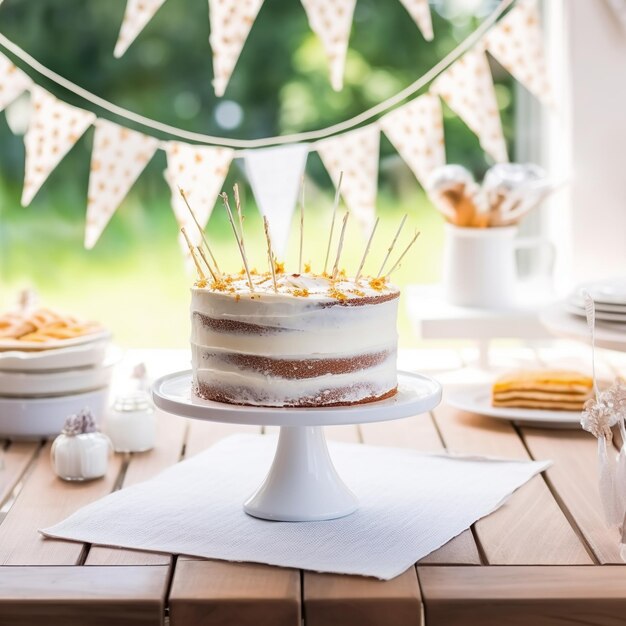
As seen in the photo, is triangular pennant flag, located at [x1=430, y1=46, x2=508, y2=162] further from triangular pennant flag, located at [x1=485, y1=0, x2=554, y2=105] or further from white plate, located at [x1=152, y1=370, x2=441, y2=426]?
white plate, located at [x1=152, y1=370, x2=441, y2=426]

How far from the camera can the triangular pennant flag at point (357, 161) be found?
7.23 feet

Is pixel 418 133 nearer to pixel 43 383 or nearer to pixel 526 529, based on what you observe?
pixel 43 383

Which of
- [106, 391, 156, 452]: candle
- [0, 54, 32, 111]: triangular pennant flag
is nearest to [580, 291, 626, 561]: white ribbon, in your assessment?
[106, 391, 156, 452]: candle

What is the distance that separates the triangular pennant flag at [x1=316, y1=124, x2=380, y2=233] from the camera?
2205 millimetres

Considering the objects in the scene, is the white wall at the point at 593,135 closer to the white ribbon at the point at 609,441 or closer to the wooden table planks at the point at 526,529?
the wooden table planks at the point at 526,529

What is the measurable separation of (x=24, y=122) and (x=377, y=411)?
1.72 m

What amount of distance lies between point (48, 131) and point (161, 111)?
631 mm

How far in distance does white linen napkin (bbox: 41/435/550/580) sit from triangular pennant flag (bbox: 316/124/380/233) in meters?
0.77

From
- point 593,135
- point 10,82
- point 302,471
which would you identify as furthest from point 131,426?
point 593,135

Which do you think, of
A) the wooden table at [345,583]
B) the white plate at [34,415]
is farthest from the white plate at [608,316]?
the white plate at [34,415]

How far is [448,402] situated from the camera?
5.89ft

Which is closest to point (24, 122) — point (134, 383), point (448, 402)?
point (134, 383)

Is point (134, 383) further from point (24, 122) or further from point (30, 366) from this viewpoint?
point (24, 122)

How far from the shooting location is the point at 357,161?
2215 mm
